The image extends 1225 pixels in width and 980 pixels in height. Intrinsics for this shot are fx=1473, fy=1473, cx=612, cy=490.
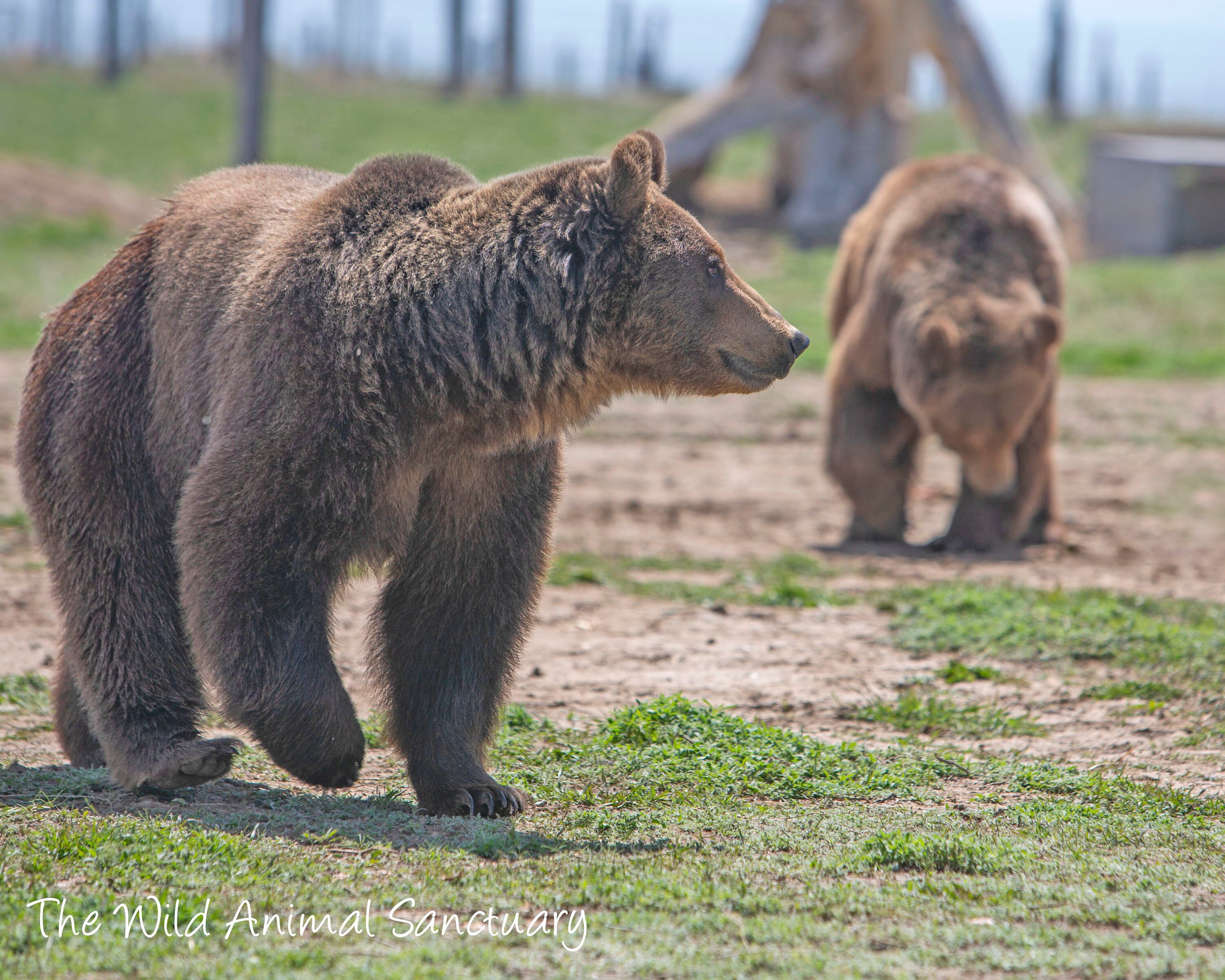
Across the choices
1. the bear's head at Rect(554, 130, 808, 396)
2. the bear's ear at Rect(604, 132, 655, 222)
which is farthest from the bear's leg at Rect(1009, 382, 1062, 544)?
the bear's ear at Rect(604, 132, 655, 222)

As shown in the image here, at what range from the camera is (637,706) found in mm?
5031

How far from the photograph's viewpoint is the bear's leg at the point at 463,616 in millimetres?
4234

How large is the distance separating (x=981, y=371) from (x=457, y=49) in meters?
36.7

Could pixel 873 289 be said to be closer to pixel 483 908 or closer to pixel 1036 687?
pixel 1036 687

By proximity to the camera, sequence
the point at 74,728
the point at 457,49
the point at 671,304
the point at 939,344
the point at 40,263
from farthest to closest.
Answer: the point at 457,49, the point at 40,263, the point at 939,344, the point at 74,728, the point at 671,304

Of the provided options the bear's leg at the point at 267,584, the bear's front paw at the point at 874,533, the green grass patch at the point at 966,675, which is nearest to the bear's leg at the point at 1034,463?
the bear's front paw at the point at 874,533

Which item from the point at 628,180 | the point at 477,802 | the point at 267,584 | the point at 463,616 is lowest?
the point at 477,802

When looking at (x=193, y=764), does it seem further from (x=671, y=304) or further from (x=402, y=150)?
(x=402, y=150)

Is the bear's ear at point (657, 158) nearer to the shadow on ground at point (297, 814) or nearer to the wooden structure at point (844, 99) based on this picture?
the shadow on ground at point (297, 814)

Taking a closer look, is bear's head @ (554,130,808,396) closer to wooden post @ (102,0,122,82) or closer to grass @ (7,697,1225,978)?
grass @ (7,697,1225,978)

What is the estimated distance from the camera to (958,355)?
25.8 feet

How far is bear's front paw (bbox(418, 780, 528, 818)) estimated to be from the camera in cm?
418

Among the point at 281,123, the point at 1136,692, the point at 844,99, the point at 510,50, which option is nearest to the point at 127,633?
the point at 1136,692

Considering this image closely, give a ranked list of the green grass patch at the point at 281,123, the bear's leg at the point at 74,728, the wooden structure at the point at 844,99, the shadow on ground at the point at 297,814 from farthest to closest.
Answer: the green grass patch at the point at 281,123 < the wooden structure at the point at 844,99 < the bear's leg at the point at 74,728 < the shadow on ground at the point at 297,814
